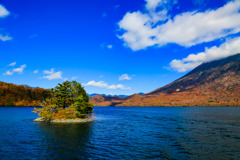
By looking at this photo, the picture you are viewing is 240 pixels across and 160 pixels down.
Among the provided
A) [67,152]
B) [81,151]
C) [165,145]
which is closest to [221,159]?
[165,145]

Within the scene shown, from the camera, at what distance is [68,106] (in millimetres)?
63375

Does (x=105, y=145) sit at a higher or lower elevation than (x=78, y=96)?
lower

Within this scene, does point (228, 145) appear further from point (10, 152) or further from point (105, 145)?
point (10, 152)

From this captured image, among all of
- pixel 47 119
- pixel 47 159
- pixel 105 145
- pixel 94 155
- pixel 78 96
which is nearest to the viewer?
pixel 47 159

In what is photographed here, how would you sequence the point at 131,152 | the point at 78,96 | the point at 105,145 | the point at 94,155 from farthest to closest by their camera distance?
1. the point at 78,96
2. the point at 105,145
3. the point at 131,152
4. the point at 94,155

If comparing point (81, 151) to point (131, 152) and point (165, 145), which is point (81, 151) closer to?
point (131, 152)

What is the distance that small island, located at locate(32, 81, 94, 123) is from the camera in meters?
59.5

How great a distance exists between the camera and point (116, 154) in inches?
912

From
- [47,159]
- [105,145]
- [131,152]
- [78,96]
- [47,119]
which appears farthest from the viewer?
[78,96]

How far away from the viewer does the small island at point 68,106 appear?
195ft

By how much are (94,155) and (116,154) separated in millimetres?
3224

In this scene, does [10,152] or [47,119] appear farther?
[47,119]

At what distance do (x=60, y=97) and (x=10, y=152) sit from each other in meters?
44.0

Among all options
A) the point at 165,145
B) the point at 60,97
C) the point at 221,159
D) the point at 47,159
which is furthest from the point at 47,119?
the point at 221,159
